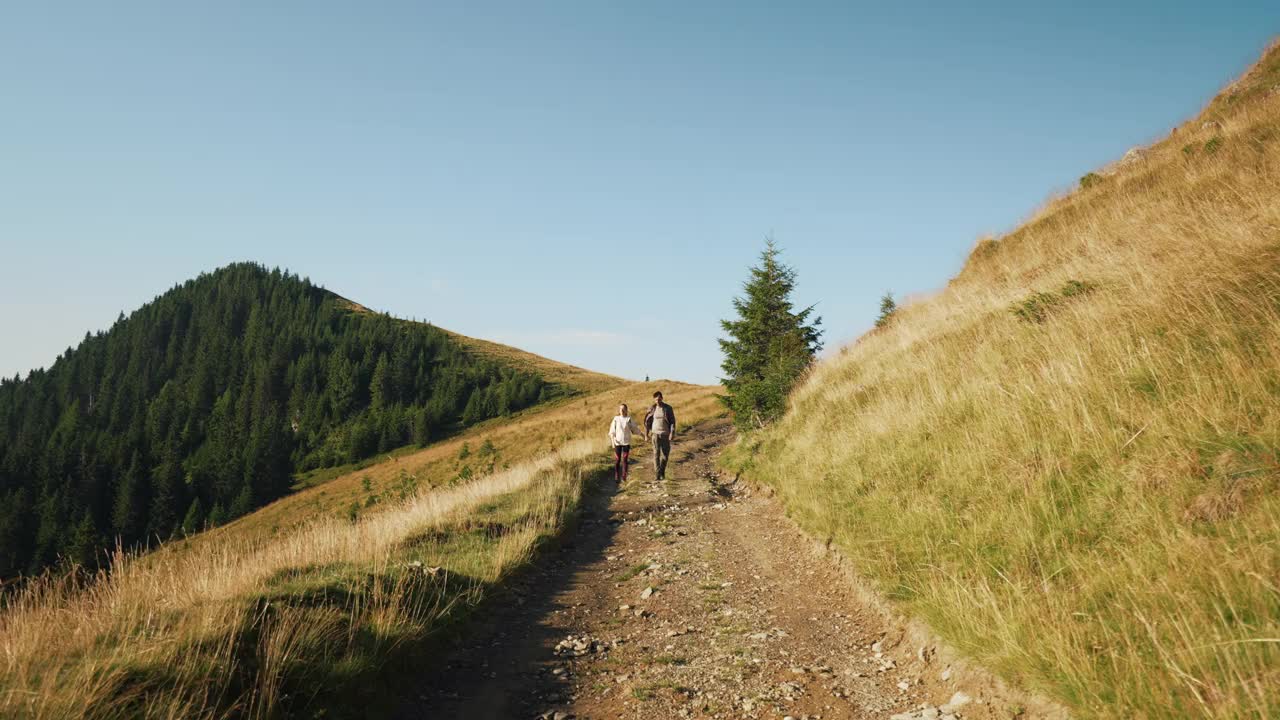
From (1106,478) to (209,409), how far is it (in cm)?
18339

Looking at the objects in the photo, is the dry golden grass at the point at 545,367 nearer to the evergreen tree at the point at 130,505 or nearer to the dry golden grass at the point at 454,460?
the dry golden grass at the point at 454,460

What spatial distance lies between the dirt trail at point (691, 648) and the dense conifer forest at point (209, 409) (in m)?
90.9

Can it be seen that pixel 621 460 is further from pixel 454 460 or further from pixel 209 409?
pixel 209 409

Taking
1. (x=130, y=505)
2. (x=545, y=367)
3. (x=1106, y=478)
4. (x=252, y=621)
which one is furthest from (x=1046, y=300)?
(x=545, y=367)

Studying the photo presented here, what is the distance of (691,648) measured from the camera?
565 cm

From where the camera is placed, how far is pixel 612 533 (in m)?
11.1

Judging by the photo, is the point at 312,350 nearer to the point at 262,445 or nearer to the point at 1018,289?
the point at 262,445

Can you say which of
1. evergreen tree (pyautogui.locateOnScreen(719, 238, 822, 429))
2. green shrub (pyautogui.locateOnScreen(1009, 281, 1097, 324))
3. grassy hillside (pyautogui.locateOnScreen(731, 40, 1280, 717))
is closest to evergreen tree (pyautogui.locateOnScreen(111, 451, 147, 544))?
evergreen tree (pyautogui.locateOnScreen(719, 238, 822, 429))

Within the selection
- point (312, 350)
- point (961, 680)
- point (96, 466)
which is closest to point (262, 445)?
point (96, 466)

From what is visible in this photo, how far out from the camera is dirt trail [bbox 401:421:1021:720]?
4.52m

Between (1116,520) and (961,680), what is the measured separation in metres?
1.53

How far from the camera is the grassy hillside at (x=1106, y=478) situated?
2.92 metres

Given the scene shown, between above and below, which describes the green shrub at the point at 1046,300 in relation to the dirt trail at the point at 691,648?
above

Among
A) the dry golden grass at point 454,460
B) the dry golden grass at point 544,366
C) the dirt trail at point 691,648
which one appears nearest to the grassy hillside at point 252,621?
the dirt trail at point 691,648
